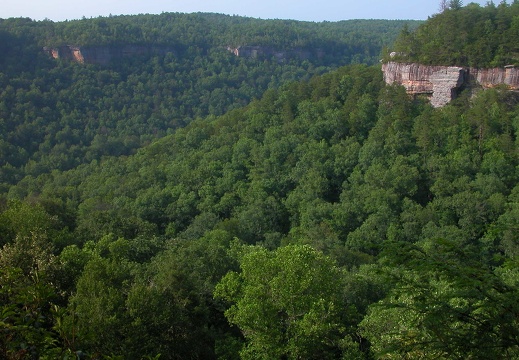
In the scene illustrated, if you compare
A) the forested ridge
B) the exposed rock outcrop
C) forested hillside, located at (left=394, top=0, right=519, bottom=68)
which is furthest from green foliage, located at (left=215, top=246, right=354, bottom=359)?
the exposed rock outcrop

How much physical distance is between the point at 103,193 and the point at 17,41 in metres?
53.8

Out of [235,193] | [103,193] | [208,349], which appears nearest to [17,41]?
[103,193]

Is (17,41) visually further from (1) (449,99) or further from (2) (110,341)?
(2) (110,341)

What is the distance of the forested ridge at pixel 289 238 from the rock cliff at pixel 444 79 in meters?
1.07

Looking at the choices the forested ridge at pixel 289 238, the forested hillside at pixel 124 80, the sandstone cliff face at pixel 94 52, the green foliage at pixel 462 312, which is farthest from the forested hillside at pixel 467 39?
the sandstone cliff face at pixel 94 52

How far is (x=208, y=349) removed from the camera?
16.0 m

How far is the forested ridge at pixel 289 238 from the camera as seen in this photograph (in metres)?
7.12

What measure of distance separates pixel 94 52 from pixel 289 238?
68483 mm

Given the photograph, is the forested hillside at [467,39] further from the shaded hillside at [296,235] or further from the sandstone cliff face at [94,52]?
the sandstone cliff face at [94,52]

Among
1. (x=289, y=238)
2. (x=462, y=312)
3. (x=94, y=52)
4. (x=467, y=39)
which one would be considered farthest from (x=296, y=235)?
(x=94, y=52)

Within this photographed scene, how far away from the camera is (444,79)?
135ft

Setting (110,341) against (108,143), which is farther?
(108,143)

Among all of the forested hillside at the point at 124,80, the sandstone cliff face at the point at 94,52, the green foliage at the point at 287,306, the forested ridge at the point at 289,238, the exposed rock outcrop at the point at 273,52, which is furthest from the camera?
the exposed rock outcrop at the point at 273,52

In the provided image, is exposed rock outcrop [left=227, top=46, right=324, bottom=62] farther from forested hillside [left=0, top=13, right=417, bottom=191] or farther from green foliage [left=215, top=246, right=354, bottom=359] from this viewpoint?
green foliage [left=215, top=246, right=354, bottom=359]
